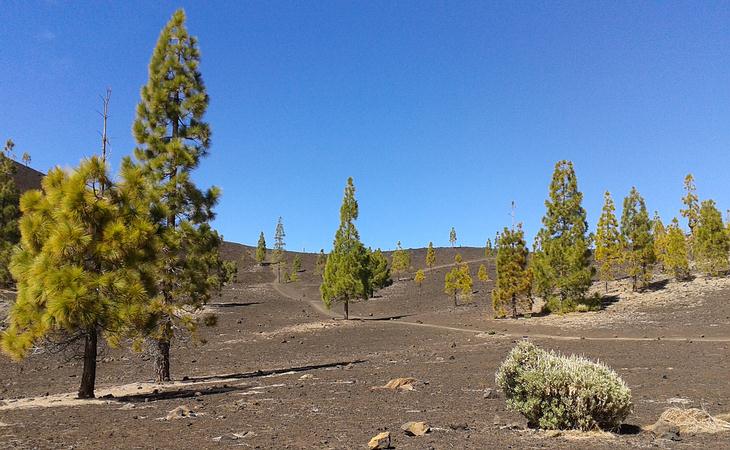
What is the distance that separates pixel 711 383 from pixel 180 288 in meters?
16.9

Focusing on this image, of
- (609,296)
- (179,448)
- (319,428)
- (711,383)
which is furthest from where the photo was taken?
(609,296)

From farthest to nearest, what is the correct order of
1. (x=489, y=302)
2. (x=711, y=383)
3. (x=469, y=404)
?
(x=489, y=302), (x=711, y=383), (x=469, y=404)

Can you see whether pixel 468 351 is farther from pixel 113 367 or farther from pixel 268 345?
pixel 113 367

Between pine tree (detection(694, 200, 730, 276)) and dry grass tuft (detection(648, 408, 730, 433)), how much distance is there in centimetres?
4496

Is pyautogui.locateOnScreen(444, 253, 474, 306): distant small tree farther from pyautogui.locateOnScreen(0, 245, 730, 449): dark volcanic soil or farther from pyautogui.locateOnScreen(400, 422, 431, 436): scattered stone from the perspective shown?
pyautogui.locateOnScreen(400, 422, 431, 436): scattered stone

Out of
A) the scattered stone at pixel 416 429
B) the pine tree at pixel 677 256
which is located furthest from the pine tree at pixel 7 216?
the pine tree at pixel 677 256

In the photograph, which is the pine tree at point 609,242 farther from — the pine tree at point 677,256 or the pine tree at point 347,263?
the pine tree at point 347,263

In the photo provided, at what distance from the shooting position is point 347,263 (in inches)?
1983

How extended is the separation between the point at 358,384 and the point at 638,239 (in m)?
39.4

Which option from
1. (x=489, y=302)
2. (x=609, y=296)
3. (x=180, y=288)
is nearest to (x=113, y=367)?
(x=180, y=288)

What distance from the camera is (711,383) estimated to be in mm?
13828

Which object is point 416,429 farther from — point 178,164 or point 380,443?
point 178,164

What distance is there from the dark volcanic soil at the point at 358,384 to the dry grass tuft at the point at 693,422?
373mm

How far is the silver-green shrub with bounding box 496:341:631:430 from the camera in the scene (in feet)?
27.7
